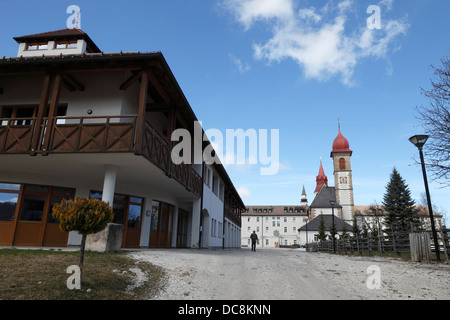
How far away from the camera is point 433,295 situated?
6.39 metres

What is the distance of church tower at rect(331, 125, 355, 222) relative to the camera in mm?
81125

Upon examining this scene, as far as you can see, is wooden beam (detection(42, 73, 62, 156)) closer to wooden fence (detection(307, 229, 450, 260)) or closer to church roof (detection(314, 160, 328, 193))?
wooden fence (detection(307, 229, 450, 260))

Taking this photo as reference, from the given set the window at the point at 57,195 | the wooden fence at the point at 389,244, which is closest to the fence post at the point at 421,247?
the wooden fence at the point at 389,244

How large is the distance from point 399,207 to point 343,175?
47.2 metres

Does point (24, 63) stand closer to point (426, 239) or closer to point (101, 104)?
point (101, 104)

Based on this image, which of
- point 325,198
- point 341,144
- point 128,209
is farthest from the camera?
point 341,144

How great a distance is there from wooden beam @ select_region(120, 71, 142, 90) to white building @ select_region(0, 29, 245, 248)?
0.06 metres

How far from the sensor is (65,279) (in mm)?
6262

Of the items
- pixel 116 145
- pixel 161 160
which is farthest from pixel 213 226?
pixel 116 145

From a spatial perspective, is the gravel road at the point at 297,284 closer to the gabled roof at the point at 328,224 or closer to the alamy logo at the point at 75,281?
the alamy logo at the point at 75,281

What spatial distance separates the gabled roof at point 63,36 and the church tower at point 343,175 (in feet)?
241

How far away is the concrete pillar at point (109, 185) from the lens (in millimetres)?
12286

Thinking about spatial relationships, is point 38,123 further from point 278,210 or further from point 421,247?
point 278,210

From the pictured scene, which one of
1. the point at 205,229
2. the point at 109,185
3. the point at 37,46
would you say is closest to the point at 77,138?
the point at 109,185
